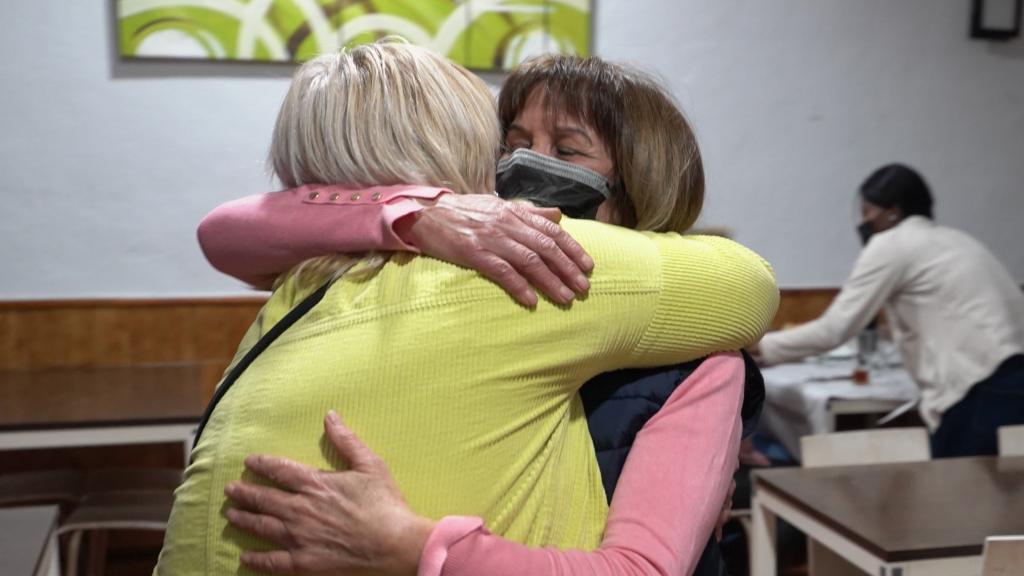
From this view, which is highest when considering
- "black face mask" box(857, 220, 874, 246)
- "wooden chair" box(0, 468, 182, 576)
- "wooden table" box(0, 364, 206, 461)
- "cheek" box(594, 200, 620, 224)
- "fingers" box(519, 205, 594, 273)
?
"fingers" box(519, 205, 594, 273)

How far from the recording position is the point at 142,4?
3.22m

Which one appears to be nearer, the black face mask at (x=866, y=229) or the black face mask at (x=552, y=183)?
the black face mask at (x=552, y=183)

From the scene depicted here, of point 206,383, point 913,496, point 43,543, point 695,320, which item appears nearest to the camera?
point 695,320

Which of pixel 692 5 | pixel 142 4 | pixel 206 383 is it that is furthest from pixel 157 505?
pixel 692 5

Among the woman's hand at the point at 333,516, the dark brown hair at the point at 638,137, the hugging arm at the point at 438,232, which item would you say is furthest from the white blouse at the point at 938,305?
the woman's hand at the point at 333,516

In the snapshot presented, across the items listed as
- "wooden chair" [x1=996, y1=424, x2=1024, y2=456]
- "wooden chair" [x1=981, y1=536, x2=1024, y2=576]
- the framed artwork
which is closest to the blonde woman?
"wooden chair" [x1=981, y1=536, x2=1024, y2=576]

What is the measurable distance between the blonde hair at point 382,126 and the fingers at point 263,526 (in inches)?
8.8

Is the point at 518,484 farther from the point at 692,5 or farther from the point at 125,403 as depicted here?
the point at 692,5

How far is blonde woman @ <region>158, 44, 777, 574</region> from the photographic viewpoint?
2.53 feet

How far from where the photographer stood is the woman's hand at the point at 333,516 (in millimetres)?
772

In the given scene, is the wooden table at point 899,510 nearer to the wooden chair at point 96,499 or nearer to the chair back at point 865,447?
the chair back at point 865,447

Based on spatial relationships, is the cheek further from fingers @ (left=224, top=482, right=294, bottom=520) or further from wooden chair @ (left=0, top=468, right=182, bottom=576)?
wooden chair @ (left=0, top=468, right=182, bottom=576)

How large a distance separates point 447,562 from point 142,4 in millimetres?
3035

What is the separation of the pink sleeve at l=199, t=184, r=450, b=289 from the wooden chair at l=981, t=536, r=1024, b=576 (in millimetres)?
1196
